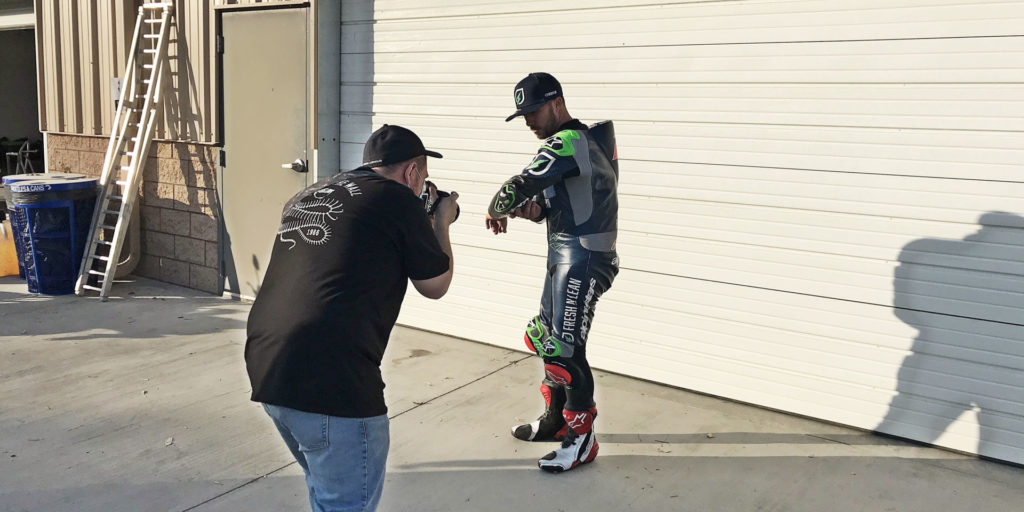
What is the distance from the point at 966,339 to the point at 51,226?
24.1ft

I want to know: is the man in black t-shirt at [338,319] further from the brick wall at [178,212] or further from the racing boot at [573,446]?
the brick wall at [178,212]

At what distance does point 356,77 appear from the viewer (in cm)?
709

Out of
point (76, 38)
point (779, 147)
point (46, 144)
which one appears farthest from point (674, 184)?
point (46, 144)

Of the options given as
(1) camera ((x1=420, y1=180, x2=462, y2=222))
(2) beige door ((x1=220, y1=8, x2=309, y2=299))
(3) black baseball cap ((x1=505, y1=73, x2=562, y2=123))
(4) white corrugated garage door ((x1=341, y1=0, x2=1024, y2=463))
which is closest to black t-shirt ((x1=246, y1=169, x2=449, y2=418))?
(1) camera ((x1=420, y1=180, x2=462, y2=222))

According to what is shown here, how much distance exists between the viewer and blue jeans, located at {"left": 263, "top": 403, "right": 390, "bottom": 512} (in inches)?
100.0

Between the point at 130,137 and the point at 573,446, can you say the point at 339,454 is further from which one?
the point at 130,137

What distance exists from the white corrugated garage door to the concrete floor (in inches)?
13.3

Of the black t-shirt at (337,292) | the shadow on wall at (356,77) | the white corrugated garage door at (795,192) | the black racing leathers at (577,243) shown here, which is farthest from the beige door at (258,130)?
the black t-shirt at (337,292)

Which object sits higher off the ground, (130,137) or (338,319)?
(130,137)

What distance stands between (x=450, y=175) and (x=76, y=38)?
16.1 feet

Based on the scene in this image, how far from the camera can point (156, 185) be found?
8516 millimetres

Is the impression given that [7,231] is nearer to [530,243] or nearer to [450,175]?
[450,175]

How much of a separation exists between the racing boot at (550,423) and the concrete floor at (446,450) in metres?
0.09

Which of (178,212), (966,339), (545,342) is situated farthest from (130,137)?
(966,339)
